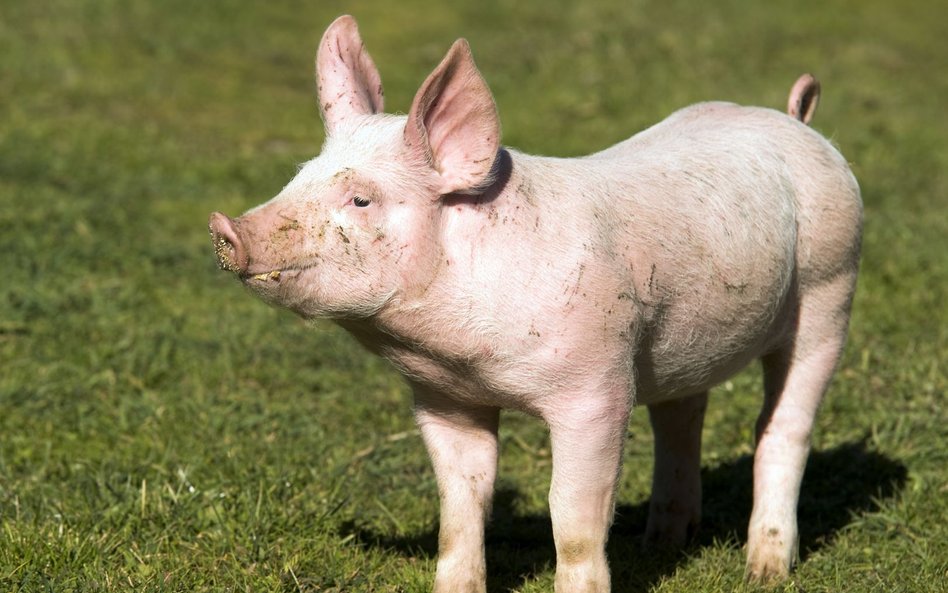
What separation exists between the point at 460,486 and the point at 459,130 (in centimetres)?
114

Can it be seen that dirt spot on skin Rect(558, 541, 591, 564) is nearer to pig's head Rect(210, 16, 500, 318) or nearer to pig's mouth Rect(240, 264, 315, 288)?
pig's head Rect(210, 16, 500, 318)

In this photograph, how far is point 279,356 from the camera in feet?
22.9

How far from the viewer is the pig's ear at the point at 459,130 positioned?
12.2ft

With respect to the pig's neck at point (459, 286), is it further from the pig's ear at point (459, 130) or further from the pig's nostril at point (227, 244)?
the pig's nostril at point (227, 244)

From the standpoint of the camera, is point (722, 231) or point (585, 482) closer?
point (585, 482)

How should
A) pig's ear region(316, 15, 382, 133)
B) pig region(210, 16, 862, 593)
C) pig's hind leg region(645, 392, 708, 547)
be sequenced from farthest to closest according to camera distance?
pig's hind leg region(645, 392, 708, 547) < pig's ear region(316, 15, 382, 133) < pig region(210, 16, 862, 593)

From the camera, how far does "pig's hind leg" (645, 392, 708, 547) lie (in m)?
5.12

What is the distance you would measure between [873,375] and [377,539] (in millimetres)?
2754

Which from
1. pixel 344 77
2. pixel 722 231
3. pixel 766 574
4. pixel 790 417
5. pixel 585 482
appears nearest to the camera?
pixel 585 482

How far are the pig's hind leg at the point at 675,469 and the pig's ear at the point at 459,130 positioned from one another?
1.68m

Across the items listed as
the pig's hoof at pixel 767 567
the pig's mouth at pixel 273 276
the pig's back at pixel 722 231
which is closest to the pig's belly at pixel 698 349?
the pig's back at pixel 722 231

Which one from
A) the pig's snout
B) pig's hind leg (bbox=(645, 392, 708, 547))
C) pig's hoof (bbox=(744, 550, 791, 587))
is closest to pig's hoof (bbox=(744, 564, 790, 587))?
pig's hoof (bbox=(744, 550, 791, 587))

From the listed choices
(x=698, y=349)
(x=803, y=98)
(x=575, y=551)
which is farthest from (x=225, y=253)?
(x=803, y=98)

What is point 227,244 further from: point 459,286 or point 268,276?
point 459,286
